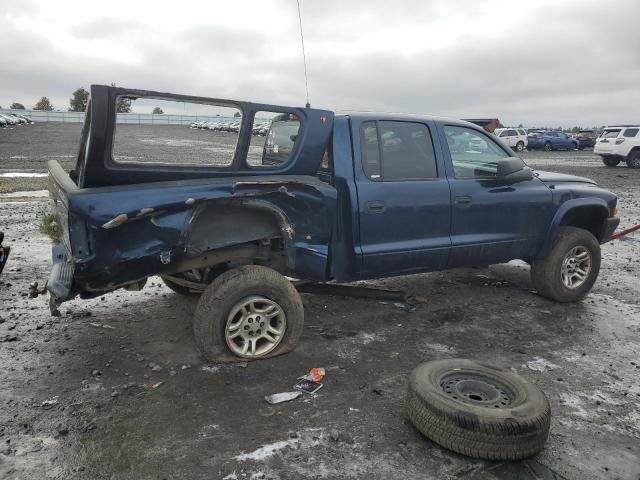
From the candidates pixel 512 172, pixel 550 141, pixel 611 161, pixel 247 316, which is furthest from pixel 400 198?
pixel 550 141

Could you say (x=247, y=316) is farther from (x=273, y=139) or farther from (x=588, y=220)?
(x=588, y=220)

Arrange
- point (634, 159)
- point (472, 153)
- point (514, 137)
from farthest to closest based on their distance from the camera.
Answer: point (514, 137) < point (634, 159) < point (472, 153)

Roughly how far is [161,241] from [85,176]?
2.13ft

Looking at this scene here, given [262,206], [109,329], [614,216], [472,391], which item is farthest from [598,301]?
[109,329]

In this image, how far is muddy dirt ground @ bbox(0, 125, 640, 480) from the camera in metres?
2.68

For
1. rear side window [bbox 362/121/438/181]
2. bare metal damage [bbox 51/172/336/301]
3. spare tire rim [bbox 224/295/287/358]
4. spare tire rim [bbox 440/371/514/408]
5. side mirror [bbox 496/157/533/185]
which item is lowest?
spare tire rim [bbox 440/371/514/408]

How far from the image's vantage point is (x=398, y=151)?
435cm

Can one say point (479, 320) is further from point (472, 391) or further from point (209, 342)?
point (209, 342)

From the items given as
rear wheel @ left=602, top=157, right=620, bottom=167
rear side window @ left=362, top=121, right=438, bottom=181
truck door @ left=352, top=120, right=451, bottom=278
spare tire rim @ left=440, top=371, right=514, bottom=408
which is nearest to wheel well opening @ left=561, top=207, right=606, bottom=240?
truck door @ left=352, top=120, right=451, bottom=278

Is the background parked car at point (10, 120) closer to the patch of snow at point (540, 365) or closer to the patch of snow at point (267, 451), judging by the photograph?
the patch of snow at point (267, 451)

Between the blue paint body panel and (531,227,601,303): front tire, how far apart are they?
174 millimetres

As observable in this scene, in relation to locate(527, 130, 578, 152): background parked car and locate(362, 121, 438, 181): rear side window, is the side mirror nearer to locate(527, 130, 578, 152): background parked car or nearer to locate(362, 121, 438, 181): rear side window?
locate(362, 121, 438, 181): rear side window

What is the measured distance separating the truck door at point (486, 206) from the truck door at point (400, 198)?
151 millimetres

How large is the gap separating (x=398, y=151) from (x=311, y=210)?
1028mm
